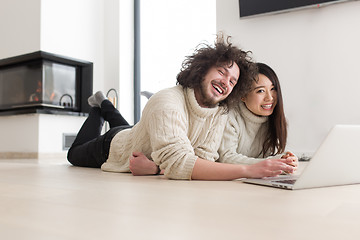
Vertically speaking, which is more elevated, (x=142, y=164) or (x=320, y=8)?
(x=320, y=8)

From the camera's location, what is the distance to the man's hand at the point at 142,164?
153cm

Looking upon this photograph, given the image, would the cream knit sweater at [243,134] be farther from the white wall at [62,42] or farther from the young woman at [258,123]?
the white wall at [62,42]

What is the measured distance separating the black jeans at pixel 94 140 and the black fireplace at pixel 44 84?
1553 mm

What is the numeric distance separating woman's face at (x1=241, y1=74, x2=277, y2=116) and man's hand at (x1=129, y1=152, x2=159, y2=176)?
540mm

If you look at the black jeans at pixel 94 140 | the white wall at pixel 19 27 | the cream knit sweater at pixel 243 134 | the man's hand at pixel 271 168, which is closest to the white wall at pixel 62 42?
the white wall at pixel 19 27

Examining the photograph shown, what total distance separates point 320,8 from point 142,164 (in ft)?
7.32

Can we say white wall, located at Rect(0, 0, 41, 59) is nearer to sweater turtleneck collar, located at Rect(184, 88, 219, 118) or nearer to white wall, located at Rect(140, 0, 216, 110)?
white wall, located at Rect(140, 0, 216, 110)

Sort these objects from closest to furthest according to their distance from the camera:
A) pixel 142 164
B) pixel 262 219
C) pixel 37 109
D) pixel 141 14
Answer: pixel 262 219 < pixel 142 164 < pixel 37 109 < pixel 141 14

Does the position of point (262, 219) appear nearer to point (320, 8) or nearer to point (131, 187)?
point (131, 187)

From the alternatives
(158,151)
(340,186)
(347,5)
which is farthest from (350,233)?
(347,5)

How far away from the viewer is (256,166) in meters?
1.29

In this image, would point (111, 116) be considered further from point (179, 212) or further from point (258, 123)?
point (179, 212)

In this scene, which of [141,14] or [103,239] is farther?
[141,14]

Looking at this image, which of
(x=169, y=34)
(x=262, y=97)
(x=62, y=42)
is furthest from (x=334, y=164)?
(x=62, y=42)
